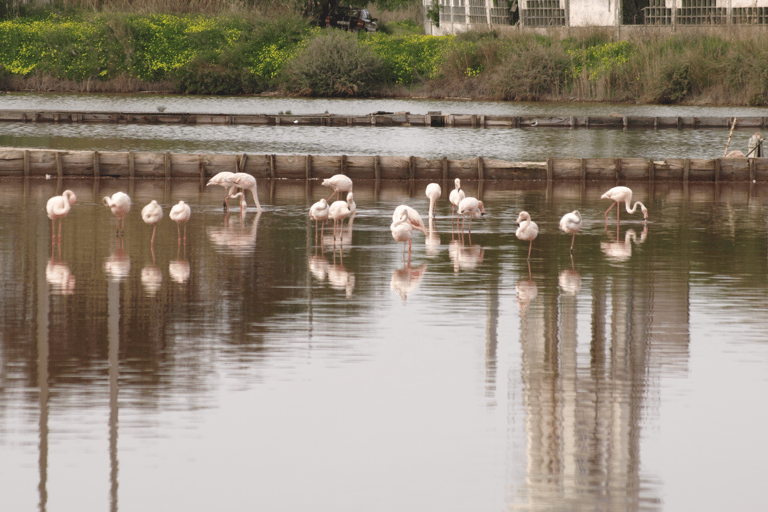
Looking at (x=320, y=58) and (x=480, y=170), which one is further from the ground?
(x=320, y=58)

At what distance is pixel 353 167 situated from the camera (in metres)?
23.3

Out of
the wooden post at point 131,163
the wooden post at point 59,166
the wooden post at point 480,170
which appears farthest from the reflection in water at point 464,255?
the wooden post at point 59,166

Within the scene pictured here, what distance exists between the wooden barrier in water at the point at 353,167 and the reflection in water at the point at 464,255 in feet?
25.6

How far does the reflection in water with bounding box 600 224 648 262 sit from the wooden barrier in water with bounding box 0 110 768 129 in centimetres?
1886

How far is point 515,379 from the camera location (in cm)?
891

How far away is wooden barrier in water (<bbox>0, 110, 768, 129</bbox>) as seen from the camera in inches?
1361

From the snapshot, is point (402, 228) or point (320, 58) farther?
point (320, 58)

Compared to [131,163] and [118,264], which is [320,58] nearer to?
[131,163]

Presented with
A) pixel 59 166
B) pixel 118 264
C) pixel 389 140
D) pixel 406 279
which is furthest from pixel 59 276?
pixel 389 140

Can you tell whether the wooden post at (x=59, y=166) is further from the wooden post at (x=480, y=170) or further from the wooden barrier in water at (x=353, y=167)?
the wooden post at (x=480, y=170)

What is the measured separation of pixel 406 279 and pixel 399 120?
79.1ft

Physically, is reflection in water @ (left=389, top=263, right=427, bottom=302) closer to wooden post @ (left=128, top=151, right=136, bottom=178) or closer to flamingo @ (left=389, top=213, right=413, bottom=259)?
flamingo @ (left=389, top=213, right=413, bottom=259)

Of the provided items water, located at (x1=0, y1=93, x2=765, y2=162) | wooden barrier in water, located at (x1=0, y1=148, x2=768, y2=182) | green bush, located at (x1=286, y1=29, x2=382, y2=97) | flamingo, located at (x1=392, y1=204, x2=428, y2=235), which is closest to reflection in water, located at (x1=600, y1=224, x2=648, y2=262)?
flamingo, located at (x1=392, y1=204, x2=428, y2=235)

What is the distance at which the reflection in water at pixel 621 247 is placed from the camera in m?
14.8
